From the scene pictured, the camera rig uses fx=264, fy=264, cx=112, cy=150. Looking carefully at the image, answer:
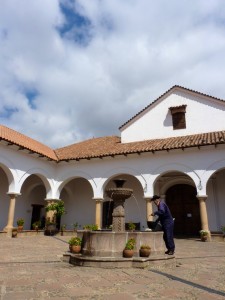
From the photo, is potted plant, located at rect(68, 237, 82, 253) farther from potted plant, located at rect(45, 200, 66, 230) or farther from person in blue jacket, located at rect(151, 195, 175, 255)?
potted plant, located at rect(45, 200, 66, 230)

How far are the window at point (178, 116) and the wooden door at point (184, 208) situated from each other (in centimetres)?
396

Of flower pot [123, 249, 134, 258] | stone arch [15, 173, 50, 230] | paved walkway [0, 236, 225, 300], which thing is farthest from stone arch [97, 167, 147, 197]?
paved walkway [0, 236, 225, 300]

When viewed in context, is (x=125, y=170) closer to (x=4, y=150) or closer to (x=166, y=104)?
(x=166, y=104)

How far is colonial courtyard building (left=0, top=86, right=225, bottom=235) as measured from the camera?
14617 mm

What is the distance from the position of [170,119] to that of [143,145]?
119 inches

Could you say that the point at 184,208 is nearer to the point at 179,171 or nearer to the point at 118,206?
the point at 179,171

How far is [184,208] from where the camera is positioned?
17.0m

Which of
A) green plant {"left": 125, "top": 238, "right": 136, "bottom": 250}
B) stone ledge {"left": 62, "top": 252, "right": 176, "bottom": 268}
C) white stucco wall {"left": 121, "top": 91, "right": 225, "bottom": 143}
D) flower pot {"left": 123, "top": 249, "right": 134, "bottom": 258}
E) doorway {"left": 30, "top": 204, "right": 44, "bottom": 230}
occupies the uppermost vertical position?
white stucco wall {"left": 121, "top": 91, "right": 225, "bottom": 143}

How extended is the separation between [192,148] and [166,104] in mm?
5038

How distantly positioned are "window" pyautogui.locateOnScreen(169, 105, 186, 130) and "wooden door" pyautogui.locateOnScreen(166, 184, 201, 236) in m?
3.96

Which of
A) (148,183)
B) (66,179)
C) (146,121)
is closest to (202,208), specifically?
(148,183)

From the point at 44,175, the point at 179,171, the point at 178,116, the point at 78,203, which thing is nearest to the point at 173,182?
the point at 179,171

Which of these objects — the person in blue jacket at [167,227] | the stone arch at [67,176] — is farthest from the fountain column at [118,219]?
the stone arch at [67,176]

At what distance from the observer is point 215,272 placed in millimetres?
5562
